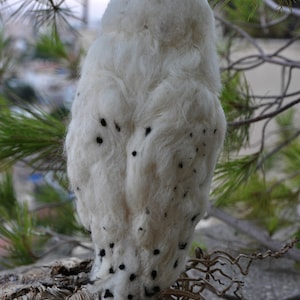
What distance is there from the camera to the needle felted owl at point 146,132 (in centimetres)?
37

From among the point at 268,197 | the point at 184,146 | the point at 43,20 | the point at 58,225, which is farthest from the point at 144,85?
the point at 58,225

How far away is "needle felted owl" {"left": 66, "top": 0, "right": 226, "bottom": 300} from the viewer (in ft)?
1.22

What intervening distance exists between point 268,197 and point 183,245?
0.52 metres

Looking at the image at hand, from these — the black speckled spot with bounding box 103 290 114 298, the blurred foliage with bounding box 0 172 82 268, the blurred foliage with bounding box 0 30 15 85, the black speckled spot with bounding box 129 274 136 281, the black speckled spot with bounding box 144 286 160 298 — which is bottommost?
the blurred foliage with bounding box 0 172 82 268

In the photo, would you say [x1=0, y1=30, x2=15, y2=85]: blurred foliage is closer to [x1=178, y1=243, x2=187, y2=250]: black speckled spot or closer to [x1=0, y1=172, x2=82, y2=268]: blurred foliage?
[x1=0, y1=172, x2=82, y2=268]: blurred foliage

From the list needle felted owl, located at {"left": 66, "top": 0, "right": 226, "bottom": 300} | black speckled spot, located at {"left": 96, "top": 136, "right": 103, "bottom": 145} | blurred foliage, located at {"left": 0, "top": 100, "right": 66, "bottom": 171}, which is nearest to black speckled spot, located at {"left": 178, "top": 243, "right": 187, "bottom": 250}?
needle felted owl, located at {"left": 66, "top": 0, "right": 226, "bottom": 300}

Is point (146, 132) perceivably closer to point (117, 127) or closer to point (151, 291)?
point (117, 127)

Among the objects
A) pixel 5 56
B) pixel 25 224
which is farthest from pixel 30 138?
pixel 5 56

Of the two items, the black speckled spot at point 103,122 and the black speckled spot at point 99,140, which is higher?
the black speckled spot at point 103,122

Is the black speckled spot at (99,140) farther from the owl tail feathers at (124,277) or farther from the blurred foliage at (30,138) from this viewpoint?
the blurred foliage at (30,138)

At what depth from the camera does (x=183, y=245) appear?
403 millimetres

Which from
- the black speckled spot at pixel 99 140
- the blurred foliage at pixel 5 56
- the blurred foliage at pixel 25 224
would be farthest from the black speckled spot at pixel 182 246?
the blurred foliage at pixel 5 56

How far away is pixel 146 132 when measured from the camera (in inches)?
14.7

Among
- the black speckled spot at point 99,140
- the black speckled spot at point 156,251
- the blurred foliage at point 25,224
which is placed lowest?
the blurred foliage at point 25,224
